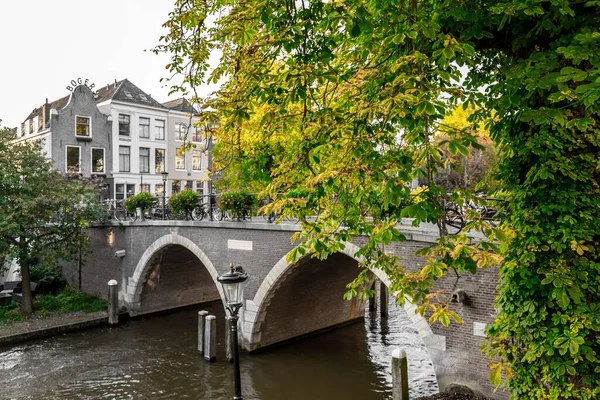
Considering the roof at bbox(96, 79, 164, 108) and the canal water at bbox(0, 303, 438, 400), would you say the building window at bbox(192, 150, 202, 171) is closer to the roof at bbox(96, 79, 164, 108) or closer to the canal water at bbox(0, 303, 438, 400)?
the roof at bbox(96, 79, 164, 108)

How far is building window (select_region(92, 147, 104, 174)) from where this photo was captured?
A: 27.9m

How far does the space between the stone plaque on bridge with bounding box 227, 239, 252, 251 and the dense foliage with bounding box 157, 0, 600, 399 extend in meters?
9.30

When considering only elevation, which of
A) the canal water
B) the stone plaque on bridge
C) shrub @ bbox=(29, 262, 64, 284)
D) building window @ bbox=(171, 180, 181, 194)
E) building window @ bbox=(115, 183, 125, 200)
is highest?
building window @ bbox=(171, 180, 181, 194)

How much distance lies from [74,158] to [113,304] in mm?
13529

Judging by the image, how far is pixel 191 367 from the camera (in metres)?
12.7

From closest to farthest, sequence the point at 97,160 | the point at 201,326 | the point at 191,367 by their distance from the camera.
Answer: the point at 191,367
the point at 201,326
the point at 97,160

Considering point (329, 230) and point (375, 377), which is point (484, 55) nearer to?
point (329, 230)

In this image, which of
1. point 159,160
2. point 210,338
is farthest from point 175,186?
point 210,338

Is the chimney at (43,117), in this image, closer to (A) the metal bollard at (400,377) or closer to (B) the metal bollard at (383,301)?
(B) the metal bollard at (383,301)

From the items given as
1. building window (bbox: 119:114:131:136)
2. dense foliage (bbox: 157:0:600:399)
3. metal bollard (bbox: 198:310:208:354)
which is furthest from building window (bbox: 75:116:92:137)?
dense foliage (bbox: 157:0:600:399)

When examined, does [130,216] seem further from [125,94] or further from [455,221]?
[455,221]

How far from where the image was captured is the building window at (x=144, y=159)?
30.1 metres

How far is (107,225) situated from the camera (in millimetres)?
19172

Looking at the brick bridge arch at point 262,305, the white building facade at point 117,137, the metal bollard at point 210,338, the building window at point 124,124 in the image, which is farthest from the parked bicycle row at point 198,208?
the building window at point 124,124
